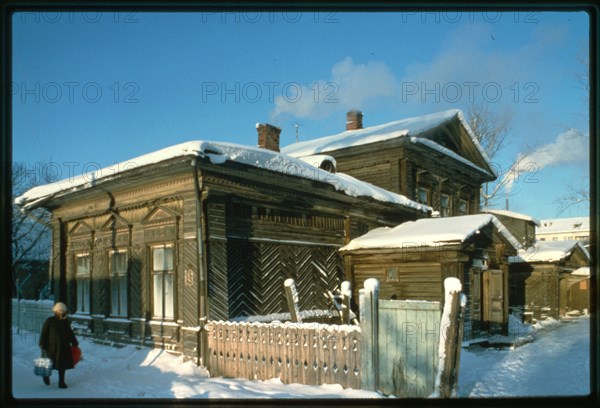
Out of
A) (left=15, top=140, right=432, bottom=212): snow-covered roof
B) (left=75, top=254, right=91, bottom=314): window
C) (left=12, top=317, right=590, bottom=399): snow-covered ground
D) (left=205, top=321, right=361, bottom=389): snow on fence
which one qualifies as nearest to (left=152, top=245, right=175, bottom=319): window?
(left=12, top=317, right=590, bottom=399): snow-covered ground

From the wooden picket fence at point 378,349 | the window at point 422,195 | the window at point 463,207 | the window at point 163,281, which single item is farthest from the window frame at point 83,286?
the window at point 463,207

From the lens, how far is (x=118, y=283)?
13.9 meters

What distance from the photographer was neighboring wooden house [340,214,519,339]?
14305 mm

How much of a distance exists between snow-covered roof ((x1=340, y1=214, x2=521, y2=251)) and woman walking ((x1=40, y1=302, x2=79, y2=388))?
8.84 m

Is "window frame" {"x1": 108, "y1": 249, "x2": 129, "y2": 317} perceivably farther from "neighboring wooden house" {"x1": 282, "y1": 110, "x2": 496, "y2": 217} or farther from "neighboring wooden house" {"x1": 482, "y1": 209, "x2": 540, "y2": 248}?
"neighboring wooden house" {"x1": 482, "y1": 209, "x2": 540, "y2": 248}

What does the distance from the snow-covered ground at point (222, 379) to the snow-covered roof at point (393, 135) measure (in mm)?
8601

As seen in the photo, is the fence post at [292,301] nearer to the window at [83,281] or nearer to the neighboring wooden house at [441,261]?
the neighboring wooden house at [441,261]

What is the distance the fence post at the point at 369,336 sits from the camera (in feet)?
27.4

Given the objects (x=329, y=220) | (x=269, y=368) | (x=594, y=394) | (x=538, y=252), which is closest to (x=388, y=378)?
(x=269, y=368)

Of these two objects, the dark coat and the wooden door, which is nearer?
the dark coat

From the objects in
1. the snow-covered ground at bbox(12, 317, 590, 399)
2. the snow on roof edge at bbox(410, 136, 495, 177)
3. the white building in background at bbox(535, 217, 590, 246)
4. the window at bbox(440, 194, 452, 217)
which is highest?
the snow on roof edge at bbox(410, 136, 495, 177)

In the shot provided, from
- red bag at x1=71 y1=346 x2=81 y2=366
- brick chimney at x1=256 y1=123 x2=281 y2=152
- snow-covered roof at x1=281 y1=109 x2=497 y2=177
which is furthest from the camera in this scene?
snow-covered roof at x1=281 y1=109 x2=497 y2=177

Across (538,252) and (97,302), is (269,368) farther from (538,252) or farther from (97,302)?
(538,252)

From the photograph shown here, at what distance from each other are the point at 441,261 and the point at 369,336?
670 centimetres
